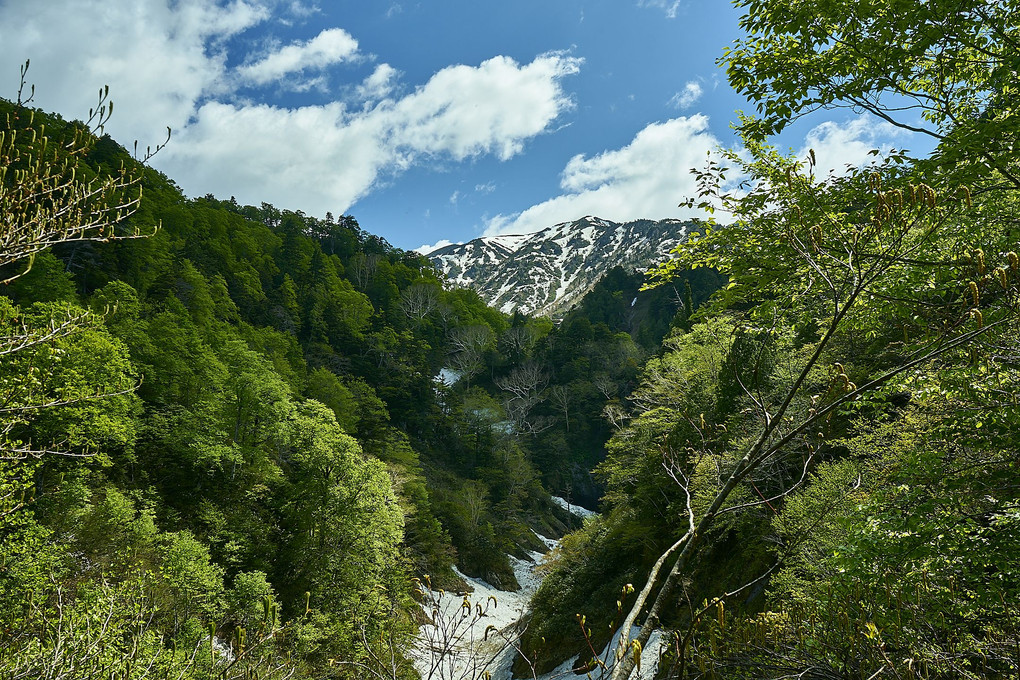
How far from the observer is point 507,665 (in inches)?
786

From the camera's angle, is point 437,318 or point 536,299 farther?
point 536,299

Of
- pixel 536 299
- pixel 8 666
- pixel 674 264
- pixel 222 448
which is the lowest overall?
pixel 8 666

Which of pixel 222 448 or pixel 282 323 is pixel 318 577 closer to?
pixel 222 448

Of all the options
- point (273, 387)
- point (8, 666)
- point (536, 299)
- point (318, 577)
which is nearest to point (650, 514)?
point (318, 577)

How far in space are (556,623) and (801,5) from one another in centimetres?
1937

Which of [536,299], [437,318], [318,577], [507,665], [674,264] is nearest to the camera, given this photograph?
[674,264]

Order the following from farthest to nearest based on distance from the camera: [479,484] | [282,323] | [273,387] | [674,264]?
[282,323], [479,484], [273,387], [674,264]

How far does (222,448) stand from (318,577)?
7372 millimetres

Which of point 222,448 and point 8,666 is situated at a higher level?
point 222,448

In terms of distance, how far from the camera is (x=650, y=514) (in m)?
20.3

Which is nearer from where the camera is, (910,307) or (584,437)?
Result: (910,307)

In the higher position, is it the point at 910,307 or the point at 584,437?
the point at 910,307

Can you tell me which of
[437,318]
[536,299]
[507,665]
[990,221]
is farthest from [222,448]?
[536,299]

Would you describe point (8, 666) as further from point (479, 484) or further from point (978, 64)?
point (479, 484)
